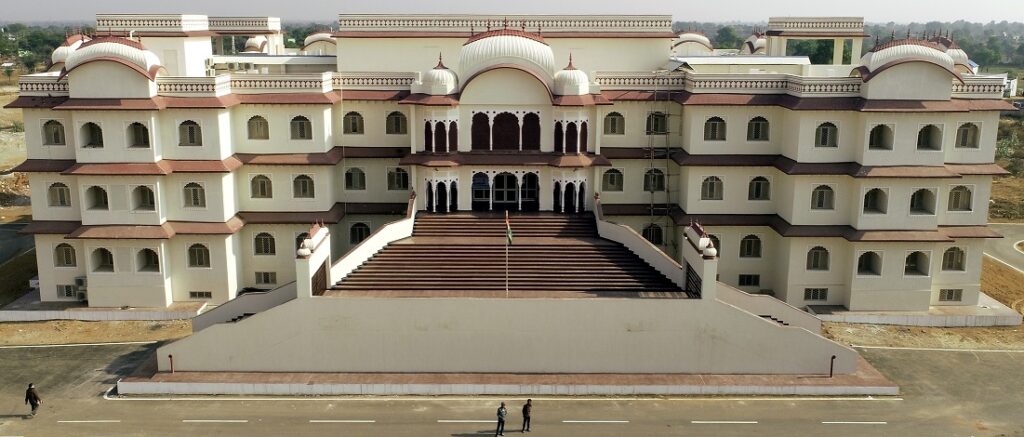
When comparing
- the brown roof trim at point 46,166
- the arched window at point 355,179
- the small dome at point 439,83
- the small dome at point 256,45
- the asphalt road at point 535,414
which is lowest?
the asphalt road at point 535,414

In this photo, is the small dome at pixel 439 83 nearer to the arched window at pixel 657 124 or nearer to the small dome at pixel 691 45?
the arched window at pixel 657 124

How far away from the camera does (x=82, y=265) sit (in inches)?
1190

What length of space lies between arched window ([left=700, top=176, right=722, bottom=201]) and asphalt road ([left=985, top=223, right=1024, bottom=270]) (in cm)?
1453

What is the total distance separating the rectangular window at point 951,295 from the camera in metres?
30.1

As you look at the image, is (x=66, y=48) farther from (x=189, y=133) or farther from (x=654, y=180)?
(x=654, y=180)

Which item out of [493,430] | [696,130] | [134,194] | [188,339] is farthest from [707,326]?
[134,194]

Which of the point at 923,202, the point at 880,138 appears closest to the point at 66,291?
the point at 880,138

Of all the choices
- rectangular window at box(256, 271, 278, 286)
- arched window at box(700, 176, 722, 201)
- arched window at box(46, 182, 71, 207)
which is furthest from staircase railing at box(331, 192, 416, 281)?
arched window at box(46, 182, 71, 207)

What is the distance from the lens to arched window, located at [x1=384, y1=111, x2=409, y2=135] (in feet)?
106

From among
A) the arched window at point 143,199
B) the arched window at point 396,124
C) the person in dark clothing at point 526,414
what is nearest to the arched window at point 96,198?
the arched window at point 143,199

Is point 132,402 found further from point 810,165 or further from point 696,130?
point 810,165

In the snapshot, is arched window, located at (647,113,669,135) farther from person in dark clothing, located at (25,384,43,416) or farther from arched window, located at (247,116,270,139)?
person in dark clothing, located at (25,384,43,416)

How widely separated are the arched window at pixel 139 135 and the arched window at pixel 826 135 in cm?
2361

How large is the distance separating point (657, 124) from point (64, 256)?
74.5ft
